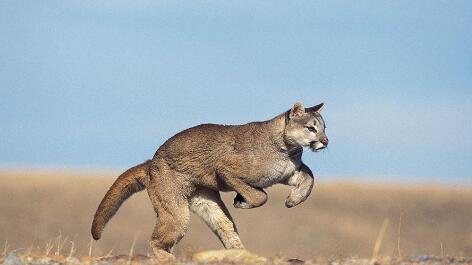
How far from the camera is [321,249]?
35.9m

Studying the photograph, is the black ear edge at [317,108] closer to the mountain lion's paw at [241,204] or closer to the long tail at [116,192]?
the mountain lion's paw at [241,204]

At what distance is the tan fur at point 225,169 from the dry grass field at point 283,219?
1741cm

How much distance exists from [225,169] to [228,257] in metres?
2.85

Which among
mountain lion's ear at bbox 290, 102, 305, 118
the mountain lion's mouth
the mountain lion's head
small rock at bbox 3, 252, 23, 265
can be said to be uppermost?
mountain lion's ear at bbox 290, 102, 305, 118

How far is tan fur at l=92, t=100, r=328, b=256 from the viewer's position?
15.7 m

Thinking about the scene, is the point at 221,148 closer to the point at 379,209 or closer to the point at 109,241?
the point at 109,241

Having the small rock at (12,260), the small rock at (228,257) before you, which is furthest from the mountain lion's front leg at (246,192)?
the small rock at (12,260)

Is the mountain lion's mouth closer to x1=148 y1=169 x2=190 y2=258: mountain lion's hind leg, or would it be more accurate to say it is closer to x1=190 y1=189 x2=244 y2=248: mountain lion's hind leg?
x1=190 y1=189 x2=244 y2=248: mountain lion's hind leg

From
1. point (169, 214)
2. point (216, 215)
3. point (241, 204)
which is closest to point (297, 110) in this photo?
point (241, 204)

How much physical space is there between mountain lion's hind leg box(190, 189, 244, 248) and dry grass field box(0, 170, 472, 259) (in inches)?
683

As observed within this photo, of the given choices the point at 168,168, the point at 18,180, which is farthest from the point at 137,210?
the point at 168,168

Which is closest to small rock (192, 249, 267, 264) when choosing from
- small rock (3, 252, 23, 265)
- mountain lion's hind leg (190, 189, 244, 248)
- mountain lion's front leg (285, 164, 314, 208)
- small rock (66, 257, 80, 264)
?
small rock (66, 257, 80, 264)

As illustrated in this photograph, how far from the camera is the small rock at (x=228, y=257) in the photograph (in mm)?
12953

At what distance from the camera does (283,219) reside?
129 feet
